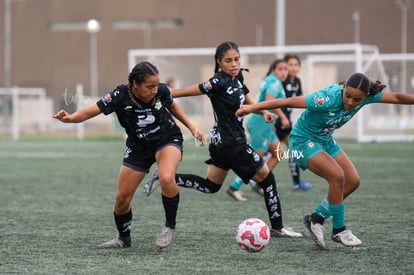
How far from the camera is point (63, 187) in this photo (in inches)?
469

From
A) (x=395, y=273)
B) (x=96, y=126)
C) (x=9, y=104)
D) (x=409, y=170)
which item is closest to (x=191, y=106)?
(x=409, y=170)

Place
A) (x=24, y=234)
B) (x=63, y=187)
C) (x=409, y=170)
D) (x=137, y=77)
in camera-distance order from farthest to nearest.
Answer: (x=409, y=170) → (x=63, y=187) → (x=24, y=234) → (x=137, y=77)

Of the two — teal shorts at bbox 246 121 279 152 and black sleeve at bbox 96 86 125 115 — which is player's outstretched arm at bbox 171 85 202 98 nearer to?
black sleeve at bbox 96 86 125 115

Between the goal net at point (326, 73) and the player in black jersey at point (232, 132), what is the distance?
14.9 m

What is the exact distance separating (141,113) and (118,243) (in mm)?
1142

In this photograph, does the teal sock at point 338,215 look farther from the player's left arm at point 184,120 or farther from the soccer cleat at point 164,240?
the soccer cleat at point 164,240

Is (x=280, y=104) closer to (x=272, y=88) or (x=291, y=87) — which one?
(x=272, y=88)

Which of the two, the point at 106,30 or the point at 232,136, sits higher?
the point at 106,30

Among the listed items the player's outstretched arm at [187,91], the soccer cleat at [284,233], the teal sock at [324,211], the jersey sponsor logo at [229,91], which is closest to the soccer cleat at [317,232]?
the teal sock at [324,211]

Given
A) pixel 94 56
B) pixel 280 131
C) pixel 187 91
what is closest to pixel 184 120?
pixel 187 91

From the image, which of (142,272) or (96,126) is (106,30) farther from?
(142,272)

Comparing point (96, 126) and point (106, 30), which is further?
point (106, 30)

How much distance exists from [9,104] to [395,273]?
34.1 metres

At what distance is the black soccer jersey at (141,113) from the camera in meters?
6.55
